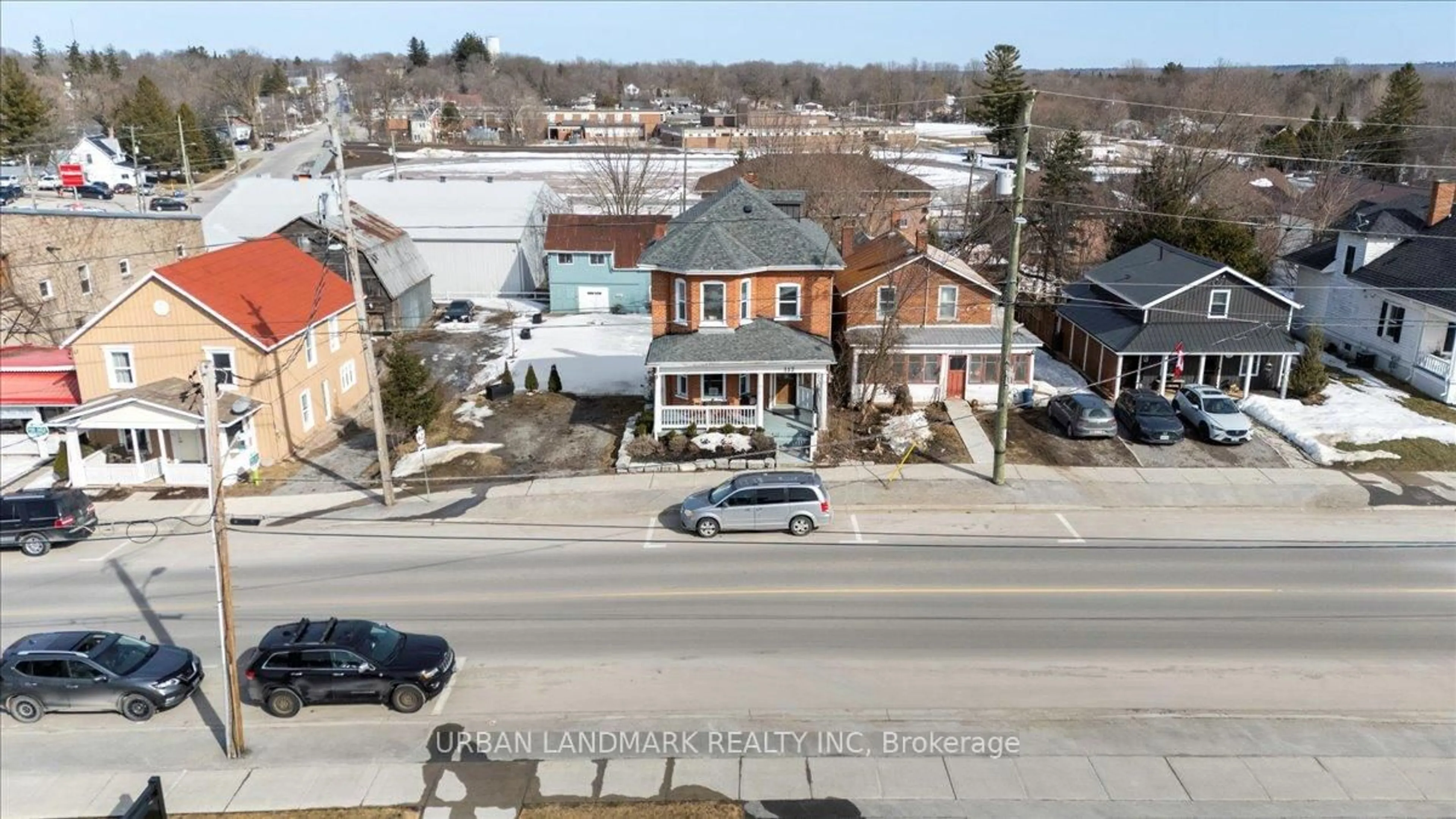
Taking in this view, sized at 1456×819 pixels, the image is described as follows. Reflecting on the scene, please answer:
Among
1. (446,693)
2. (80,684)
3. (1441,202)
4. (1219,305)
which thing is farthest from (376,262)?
(1441,202)

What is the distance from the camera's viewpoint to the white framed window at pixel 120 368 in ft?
99.0

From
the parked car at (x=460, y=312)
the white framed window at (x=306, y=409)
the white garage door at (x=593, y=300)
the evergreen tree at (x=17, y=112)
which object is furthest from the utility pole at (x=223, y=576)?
the evergreen tree at (x=17, y=112)

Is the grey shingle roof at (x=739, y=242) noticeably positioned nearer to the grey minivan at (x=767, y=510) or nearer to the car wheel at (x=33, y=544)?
→ the grey minivan at (x=767, y=510)

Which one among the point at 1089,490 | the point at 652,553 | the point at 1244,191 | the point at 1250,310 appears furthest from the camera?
the point at 1244,191

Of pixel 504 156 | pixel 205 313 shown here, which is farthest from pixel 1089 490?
pixel 504 156

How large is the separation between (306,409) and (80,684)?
1792 centimetres

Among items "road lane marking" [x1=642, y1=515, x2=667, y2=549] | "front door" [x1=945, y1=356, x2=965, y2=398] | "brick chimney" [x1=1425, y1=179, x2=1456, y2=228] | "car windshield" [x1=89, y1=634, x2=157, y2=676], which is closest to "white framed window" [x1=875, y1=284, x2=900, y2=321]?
"front door" [x1=945, y1=356, x2=965, y2=398]

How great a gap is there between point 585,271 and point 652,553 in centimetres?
3267

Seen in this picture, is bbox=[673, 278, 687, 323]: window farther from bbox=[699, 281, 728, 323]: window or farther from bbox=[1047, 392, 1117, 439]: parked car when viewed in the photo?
bbox=[1047, 392, 1117, 439]: parked car

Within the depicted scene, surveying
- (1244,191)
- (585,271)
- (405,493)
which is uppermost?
(1244,191)

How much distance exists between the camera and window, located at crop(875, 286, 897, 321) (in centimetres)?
3447

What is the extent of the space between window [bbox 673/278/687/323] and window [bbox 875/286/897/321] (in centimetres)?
727

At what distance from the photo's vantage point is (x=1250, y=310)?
1357 inches

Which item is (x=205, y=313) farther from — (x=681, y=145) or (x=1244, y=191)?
(x=681, y=145)
